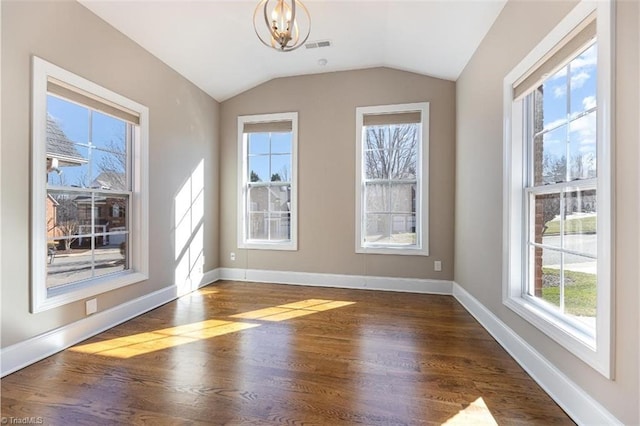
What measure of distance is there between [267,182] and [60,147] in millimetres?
2414

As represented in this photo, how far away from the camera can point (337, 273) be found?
13.6 feet

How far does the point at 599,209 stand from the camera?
1.40 meters

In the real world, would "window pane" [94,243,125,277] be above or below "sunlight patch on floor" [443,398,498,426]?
above

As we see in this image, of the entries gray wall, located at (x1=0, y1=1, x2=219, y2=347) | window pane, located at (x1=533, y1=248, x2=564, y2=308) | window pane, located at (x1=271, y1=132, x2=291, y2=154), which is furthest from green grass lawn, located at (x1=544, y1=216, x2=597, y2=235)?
gray wall, located at (x1=0, y1=1, x2=219, y2=347)

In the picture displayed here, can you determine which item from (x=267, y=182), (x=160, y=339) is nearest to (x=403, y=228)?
(x=267, y=182)

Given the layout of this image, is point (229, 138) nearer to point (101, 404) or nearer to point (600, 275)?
point (101, 404)

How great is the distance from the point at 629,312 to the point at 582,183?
Answer: 0.71m

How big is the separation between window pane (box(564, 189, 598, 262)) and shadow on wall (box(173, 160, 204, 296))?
372 cm

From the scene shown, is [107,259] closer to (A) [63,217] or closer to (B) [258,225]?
(A) [63,217]

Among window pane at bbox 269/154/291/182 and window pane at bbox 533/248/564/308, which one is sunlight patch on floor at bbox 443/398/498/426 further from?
window pane at bbox 269/154/291/182

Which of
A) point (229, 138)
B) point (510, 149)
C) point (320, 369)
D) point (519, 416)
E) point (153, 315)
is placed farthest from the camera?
point (229, 138)

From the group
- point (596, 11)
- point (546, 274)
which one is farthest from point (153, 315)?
point (596, 11)

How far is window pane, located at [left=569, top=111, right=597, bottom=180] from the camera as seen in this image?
158 cm

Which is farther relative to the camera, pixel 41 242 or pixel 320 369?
pixel 41 242
